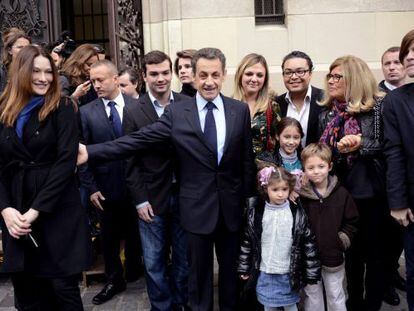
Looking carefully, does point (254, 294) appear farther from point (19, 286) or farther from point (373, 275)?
point (19, 286)

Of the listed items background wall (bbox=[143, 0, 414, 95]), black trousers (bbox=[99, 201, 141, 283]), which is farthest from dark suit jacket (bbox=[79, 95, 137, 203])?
background wall (bbox=[143, 0, 414, 95])

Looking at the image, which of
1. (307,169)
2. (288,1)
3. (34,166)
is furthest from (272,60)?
(34,166)

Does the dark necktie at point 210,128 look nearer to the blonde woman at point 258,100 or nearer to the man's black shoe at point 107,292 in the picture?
the blonde woman at point 258,100

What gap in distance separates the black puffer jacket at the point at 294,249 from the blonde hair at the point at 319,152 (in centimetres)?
36

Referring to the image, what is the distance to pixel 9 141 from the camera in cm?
326

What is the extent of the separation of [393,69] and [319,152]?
56.8 inches

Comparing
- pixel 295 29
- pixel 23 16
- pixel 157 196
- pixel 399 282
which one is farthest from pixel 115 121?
pixel 295 29

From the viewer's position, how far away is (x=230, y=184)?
11.4 ft

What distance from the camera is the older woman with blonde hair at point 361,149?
3.64m

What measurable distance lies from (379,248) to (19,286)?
261cm

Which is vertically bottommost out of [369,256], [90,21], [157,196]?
[369,256]

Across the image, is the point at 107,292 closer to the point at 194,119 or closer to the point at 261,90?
the point at 194,119

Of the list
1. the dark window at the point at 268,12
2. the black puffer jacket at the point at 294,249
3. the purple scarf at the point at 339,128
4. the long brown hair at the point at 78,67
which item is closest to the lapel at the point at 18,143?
the black puffer jacket at the point at 294,249

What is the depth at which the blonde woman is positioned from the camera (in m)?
3.90
